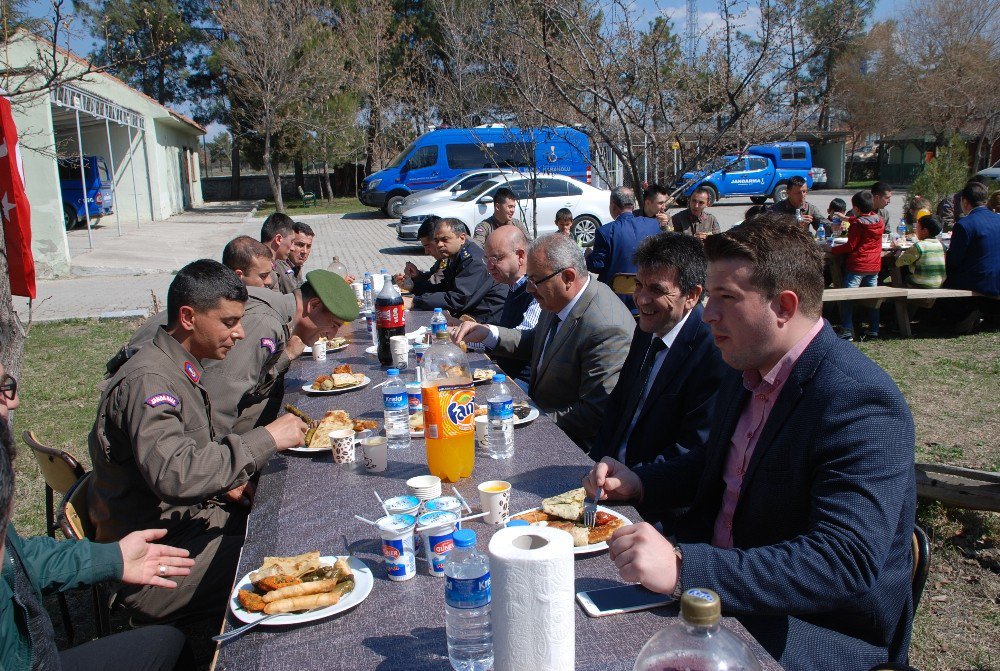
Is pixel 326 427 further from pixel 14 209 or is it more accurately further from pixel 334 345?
pixel 14 209

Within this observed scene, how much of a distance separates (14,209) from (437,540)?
4749 mm

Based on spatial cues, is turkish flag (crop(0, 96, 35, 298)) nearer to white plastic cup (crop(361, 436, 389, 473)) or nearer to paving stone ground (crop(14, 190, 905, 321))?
paving stone ground (crop(14, 190, 905, 321))

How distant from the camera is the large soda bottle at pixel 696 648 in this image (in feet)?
4.10

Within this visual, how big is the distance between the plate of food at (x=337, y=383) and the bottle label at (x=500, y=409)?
1.50 metres

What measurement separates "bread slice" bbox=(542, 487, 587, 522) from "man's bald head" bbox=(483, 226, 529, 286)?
3647mm

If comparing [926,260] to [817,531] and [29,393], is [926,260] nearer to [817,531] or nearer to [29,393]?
[817,531]

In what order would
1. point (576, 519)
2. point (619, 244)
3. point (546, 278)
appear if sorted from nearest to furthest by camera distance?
point (576, 519) < point (546, 278) < point (619, 244)

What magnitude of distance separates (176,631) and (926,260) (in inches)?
376

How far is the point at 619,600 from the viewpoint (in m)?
1.80

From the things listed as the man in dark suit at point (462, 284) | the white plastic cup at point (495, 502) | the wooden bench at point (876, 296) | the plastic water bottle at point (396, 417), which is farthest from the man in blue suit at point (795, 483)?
the wooden bench at point (876, 296)

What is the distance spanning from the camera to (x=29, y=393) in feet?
24.0

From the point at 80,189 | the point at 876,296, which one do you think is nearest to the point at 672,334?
the point at 876,296

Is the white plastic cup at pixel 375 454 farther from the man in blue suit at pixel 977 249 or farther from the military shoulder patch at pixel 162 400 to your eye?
the man in blue suit at pixel 977 249

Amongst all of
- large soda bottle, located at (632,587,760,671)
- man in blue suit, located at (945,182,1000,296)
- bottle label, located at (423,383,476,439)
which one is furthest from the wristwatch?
man in blue suit, located at (945,182,1000,296)
